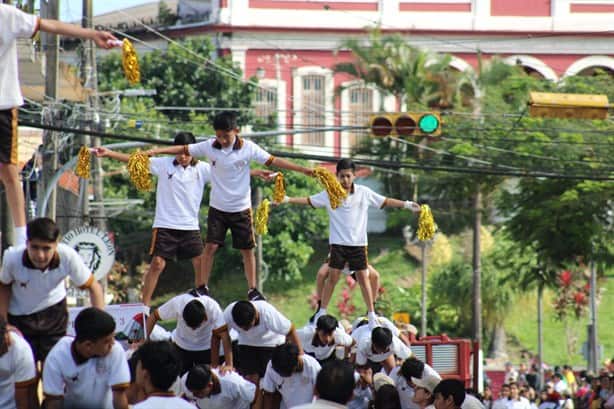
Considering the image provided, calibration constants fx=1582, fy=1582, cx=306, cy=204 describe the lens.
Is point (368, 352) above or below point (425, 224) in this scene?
below

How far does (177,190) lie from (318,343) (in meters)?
2.27

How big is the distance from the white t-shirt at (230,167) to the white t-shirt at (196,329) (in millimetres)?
1127

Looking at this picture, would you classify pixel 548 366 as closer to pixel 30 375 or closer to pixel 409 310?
pixel 409 310

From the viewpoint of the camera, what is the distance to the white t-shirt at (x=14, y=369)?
38.5ft

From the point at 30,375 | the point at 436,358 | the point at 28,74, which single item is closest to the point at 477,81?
the point at 28,74

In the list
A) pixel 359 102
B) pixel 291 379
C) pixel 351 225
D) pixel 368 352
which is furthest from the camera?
pixel 359 102

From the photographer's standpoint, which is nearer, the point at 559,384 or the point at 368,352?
the point at 368,352

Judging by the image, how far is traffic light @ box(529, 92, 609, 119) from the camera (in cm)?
2583

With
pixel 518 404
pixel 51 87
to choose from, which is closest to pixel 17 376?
pixel 51 87

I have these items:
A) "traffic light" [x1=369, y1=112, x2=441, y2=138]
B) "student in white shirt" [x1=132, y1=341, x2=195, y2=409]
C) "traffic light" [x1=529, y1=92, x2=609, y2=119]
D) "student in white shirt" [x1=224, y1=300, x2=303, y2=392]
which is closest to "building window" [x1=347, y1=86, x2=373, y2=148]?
"traffic light" [x1=369, y1=112, x2=441, y2=138]

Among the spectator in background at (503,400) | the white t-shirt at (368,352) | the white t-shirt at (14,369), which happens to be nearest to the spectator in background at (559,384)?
the spectator in background at (503,400)

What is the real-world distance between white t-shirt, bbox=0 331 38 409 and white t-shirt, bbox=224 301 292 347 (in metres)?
4.24

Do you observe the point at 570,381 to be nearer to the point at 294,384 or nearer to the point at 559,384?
the point at 559,384

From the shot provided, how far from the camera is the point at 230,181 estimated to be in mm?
16875
